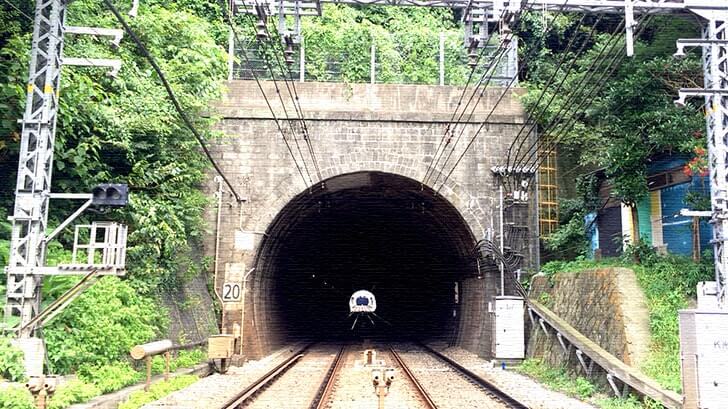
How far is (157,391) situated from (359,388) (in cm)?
353

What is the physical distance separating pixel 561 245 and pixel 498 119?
335cm

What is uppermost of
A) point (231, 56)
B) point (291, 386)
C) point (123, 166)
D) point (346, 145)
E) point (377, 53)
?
point (377, 53)

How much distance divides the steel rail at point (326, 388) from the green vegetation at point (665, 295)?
450cm

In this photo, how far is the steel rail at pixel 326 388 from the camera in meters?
9.87

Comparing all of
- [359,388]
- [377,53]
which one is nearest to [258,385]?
[359,388]

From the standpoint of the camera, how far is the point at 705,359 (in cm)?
752

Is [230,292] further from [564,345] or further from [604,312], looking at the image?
[604,312]

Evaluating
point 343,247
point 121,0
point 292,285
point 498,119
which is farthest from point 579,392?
point 343,247

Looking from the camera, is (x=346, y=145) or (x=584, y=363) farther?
(x=346, y=145)

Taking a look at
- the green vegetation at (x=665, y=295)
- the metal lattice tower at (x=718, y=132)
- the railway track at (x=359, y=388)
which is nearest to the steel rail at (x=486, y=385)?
the railway track at (x=359, y=388)

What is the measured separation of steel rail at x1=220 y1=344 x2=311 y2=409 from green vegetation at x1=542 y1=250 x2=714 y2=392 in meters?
5.52

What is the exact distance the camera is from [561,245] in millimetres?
16266

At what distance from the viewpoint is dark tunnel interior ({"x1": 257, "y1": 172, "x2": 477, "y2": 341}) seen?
60.1ft

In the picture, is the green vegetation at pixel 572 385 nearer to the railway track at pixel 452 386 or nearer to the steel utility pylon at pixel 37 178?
the railway track at pixel 452 386
